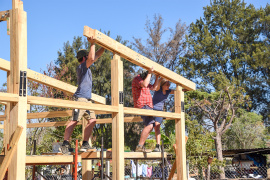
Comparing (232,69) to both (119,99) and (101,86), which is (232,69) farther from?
(119,99)

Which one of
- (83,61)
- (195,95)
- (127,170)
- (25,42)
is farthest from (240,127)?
(25,42)

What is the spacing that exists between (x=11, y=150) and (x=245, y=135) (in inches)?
887

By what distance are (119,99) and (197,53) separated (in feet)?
91.0

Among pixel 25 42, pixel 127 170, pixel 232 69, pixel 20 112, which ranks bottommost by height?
pixel 127 170

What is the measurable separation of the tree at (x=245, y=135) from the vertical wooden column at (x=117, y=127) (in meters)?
20.6

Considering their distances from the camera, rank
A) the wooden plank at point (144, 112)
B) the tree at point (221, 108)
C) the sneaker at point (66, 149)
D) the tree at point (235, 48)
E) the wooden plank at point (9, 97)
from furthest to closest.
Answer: the tree at point (235, 48), the tree at point (221, 108), the sneaker at point (66, 149), the wooden plank at point (144, 112), the wooden plank at point (9, 97)

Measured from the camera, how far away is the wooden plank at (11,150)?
285 cm

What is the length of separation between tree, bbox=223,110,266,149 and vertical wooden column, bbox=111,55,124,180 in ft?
67.5

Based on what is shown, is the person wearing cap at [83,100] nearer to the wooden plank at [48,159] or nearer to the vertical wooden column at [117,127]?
the wooden plank at [48,159]

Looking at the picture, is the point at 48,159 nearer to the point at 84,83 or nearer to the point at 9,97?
the point at 84,83

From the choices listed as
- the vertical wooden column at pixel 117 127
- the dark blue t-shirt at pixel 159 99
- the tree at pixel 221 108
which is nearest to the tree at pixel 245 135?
the tree at pixel 221 108

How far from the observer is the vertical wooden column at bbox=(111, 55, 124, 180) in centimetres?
389

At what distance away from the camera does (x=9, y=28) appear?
125 inches

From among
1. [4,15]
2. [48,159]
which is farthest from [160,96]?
[4,15]
